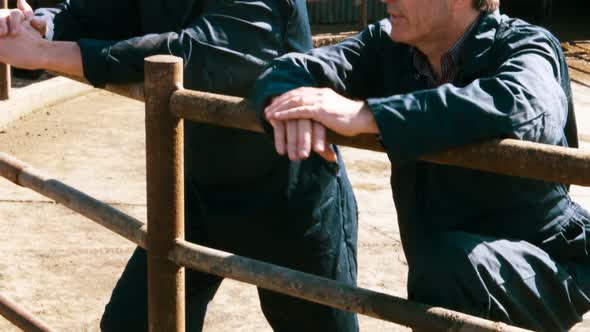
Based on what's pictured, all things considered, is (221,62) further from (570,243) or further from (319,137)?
(570,243)

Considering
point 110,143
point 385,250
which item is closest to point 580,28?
point 110,143

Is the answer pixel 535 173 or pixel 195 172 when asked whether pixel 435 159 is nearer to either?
pixel 535 173

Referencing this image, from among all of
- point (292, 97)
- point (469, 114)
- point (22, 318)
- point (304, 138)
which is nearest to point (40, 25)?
point (22, 318)

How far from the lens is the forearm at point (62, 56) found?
8.70 feet

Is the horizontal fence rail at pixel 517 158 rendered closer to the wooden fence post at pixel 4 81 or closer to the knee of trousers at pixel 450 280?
the knee of trousers at pixel 450 280

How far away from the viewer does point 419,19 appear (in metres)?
2.42

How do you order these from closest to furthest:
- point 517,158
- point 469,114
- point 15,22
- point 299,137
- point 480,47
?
point 517,158 → point 469,114 → point 299,137 → point 480,47 → point 15,22

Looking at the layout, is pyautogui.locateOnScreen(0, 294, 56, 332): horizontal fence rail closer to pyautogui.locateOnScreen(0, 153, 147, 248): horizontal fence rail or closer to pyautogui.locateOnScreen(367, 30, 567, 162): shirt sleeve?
pyautogui.locateOnScreen(0, 153, 147, 248): horizontal fence rail

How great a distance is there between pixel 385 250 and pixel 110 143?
6.70 feet

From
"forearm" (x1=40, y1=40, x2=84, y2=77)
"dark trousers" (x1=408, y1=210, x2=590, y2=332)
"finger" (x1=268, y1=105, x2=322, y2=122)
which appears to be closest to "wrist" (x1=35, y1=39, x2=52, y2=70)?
"forearm" (x1=40, y1=40, x2=84, y2=77)

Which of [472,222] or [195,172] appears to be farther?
[195,172]

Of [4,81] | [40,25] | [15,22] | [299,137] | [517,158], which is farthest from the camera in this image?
[4,81]

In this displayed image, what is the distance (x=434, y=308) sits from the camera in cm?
201

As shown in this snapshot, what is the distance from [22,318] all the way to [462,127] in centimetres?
138
